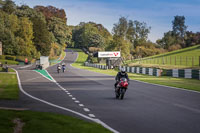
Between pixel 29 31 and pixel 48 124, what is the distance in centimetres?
10767

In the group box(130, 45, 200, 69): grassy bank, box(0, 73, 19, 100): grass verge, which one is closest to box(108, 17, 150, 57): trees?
box(130, 45, 200, 69): grassy bank

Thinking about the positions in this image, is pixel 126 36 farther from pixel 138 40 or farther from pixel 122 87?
pixel 122 87

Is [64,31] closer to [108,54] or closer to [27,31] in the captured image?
[27,31]

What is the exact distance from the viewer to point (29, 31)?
374ft

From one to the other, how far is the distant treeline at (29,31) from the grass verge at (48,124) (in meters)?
90.3

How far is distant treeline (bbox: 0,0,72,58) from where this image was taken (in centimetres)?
10094

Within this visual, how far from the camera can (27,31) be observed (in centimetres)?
11319

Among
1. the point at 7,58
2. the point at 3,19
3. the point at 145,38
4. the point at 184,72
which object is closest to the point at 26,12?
the point at 3,19

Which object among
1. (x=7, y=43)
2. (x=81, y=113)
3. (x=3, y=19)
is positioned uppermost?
(x=3, y=19)

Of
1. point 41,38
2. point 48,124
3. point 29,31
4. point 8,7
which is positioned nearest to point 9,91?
point 48,124

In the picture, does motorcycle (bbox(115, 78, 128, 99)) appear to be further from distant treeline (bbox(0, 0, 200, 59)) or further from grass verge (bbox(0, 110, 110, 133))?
distant treeline (bbox(0, 0, 200, 59))

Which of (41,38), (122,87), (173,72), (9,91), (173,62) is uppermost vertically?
(41,38)

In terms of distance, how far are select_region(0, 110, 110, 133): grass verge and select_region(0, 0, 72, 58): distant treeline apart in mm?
90346

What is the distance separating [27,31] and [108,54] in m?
37.8
